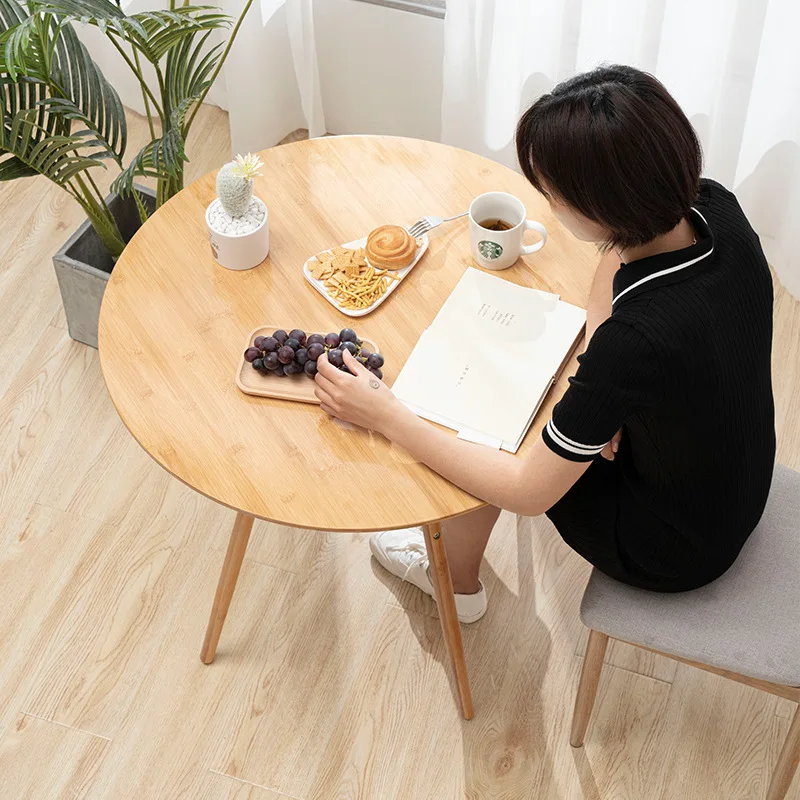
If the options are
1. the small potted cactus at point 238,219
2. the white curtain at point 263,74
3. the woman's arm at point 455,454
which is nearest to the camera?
the woman's arm at point 455,454

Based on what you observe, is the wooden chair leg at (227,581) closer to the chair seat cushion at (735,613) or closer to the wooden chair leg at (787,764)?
the chair seat cushion at (735,613)

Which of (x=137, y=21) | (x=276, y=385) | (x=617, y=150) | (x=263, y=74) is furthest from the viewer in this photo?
(x=263, y=74)

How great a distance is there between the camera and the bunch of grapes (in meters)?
1.38

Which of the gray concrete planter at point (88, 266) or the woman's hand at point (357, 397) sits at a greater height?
the woman's hand at point (357, 397)

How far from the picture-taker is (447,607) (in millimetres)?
1671

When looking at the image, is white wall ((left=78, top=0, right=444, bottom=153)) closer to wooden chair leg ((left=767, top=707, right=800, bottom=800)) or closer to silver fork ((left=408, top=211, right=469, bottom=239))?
silver fork ((left=408, top=211, right=469, bottom=239))

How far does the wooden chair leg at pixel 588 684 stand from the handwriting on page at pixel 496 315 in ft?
1.70

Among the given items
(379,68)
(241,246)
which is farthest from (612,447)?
(379,68)

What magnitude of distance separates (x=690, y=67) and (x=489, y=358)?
1.19 metres

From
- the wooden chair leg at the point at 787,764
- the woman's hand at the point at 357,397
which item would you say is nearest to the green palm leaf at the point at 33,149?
the woman's hand at the point at 357,397

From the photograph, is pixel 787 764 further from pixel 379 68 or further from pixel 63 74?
pixel 379 68

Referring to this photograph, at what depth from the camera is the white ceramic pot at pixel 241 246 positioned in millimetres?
1507

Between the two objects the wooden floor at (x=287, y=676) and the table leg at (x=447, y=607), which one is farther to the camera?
the wooden floor at (x=287, y=676)

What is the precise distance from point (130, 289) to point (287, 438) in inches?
15.4
